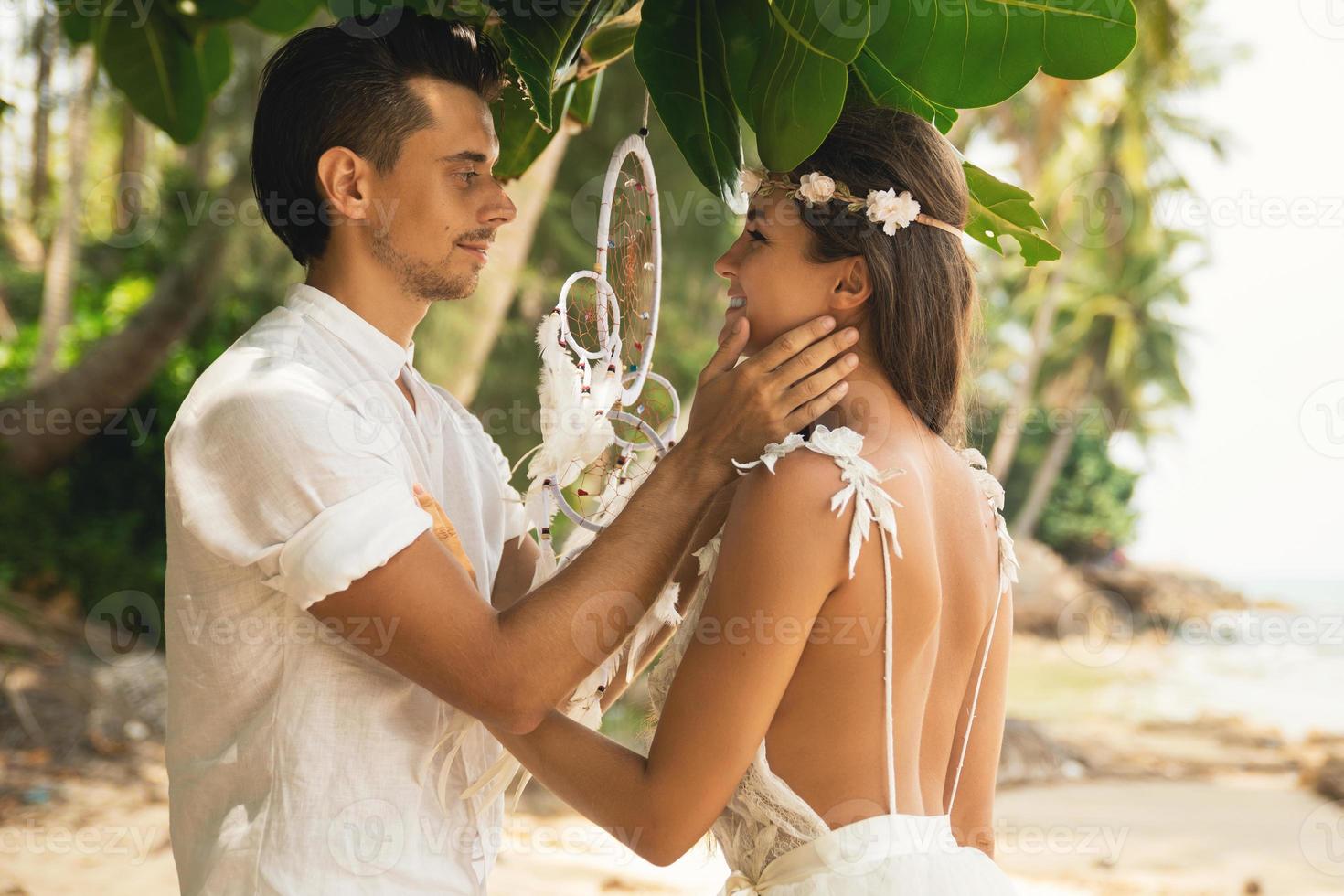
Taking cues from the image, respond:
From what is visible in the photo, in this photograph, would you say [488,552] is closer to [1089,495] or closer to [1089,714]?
[1089,714]

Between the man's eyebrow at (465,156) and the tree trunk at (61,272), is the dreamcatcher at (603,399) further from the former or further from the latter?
the tree trunk at (61,272)

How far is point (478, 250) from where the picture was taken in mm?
2355

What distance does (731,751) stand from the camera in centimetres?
183

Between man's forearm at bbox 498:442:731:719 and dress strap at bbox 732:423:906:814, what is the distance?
0.40 feet

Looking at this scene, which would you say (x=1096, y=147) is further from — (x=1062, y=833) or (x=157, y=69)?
(x=157, y=69)

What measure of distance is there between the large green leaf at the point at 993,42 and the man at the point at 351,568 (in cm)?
45

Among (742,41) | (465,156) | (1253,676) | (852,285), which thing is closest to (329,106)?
(465,156)

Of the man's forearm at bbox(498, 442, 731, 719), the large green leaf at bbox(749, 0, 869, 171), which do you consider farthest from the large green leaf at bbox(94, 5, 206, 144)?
the man's forearm at bbox(498, 442, 731, 719)

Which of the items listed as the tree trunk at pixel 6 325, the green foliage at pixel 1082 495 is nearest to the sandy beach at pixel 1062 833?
the tree trunk at pixel 6 325

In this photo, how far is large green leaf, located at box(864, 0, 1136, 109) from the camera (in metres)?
1.85

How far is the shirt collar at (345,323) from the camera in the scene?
7.31ft

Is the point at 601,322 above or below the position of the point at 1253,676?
above

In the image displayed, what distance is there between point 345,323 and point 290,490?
1.59 feet

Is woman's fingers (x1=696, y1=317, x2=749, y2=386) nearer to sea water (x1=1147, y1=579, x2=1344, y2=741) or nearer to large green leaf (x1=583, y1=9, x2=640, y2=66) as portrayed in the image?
large green leaf (x1=583, y1=9, x2=640, y2=66)
